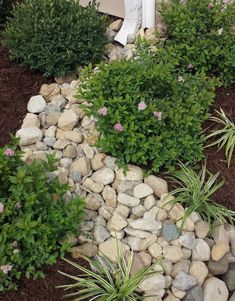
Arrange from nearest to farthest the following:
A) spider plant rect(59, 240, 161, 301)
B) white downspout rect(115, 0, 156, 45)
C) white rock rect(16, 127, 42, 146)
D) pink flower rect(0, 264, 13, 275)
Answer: pink flower rect(0, 264, 13, 275)
spider plant rect(59, 240, 161, 301)
white rock rect(16, 127, 42, 146)
white downspout rect(115, 0, 156, 45)

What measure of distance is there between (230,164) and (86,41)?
1.49 metres

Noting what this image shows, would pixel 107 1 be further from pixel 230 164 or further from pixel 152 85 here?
pixel 230 164

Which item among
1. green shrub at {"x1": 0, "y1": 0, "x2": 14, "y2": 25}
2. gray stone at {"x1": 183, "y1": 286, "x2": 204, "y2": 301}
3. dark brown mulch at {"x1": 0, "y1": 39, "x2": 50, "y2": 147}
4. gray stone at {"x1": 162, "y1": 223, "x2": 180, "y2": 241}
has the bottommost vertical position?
gray stone at {"x1": 183, "y1": 286, "x2": 204, "y2": 301}

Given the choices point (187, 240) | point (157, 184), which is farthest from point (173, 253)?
point (157, 184)

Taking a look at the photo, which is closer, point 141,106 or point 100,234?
point 100,234

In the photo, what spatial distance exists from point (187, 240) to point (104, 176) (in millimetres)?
677

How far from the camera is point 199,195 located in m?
3.05

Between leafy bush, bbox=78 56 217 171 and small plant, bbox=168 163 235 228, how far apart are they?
0.11m

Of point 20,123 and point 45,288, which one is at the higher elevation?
point 20,123

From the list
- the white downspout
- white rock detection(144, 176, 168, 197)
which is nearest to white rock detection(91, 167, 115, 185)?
white rock detection(144, 176, 168, 197)

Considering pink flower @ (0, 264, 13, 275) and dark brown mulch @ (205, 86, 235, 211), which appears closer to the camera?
pink flower @ (0, 264, 13, 275)

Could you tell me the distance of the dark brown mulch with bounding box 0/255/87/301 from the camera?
257 cm

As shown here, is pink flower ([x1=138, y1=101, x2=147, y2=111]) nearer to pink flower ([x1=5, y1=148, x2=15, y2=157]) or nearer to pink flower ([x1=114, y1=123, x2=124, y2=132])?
pink flower ([x1=114, y1=123, x2=124, y2=132])

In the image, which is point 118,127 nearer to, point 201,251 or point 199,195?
point 199,195
